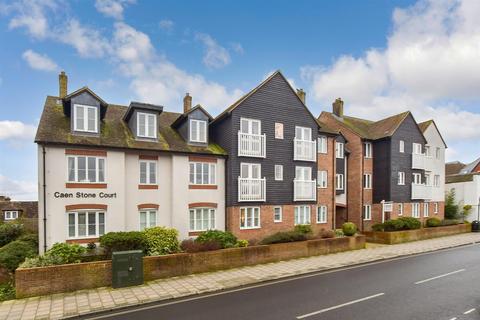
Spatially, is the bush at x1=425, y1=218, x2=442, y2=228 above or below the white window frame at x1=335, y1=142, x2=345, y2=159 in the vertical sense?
below

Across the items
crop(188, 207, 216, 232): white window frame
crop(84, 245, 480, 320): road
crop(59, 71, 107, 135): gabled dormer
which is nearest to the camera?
crop(84, 245, 480, 320): road

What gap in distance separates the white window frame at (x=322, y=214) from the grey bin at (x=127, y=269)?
14.7 m

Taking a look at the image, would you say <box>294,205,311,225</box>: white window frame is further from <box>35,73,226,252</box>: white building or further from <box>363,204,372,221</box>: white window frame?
<box>363,204,372,221</box>: white window frame

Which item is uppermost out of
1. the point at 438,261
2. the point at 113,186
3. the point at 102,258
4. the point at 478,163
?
the point at 478,163

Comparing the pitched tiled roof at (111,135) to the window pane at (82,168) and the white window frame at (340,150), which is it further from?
the white window frame at (340,150)

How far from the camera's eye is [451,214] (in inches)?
1319

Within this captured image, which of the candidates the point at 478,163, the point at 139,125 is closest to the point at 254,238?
the point at 139,125

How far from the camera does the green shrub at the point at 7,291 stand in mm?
10163

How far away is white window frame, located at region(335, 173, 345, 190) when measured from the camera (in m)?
25.7

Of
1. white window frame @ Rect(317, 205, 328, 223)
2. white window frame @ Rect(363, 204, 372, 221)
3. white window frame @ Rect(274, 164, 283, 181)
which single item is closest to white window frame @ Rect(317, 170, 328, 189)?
white window frame @ Rect(317, 205, 328, 223)

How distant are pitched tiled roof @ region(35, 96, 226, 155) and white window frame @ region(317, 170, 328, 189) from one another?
8903 millimetres

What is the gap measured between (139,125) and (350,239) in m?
14.5

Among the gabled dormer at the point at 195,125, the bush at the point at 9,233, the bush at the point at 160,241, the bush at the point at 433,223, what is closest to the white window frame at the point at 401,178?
the bush at the point at 433,223

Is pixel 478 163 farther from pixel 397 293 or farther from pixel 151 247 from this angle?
pixel 151 247
